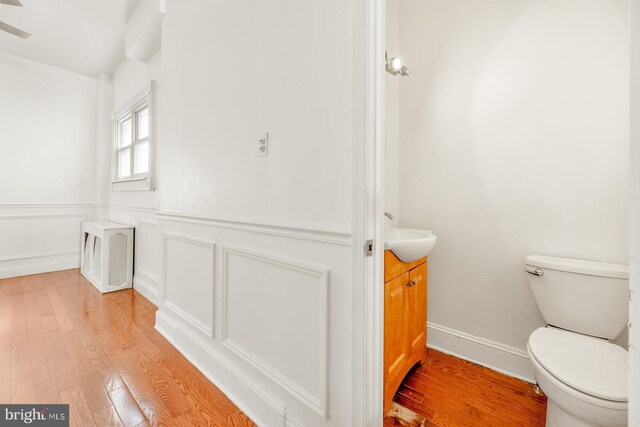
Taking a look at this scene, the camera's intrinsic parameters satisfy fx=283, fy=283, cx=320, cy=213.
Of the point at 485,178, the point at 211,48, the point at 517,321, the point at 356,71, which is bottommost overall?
the point at 517,321

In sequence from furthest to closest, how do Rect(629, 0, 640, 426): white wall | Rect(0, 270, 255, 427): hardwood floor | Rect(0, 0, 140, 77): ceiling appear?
Rect(0, 0, 140, 77): ceiling < Rect(0, 270, 255, 427): hardwood floor < Rect(629, 0, 640, 426): white wall

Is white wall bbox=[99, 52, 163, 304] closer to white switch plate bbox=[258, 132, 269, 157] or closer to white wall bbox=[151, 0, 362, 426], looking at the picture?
white wall bbox=[151, 0, 362, 426]

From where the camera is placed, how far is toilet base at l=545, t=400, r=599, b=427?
3.19ft

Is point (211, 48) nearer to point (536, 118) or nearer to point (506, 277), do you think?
point (536, 118)

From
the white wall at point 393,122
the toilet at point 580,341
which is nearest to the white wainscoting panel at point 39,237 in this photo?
the white wall at point 393,122

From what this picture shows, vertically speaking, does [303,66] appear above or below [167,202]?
above

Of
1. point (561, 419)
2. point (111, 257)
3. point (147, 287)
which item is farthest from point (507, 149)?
point (111, 257)

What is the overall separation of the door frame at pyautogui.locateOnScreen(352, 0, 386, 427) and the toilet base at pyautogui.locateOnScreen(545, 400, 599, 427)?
69cm

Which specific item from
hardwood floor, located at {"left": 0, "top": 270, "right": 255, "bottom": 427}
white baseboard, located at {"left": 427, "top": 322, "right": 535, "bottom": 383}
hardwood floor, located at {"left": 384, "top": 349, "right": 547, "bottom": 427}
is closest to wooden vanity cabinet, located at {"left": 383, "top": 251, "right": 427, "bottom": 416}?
hardwood floor, located at {"left": 384, "top": 349, "right": 547, "bottom": 427}

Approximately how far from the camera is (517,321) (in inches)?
63.7

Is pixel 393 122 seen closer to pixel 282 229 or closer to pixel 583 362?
pixel 282 229

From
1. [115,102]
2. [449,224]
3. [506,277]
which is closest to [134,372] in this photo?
[449,224]

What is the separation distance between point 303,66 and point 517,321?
177 centimetres

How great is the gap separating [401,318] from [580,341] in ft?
2.37
